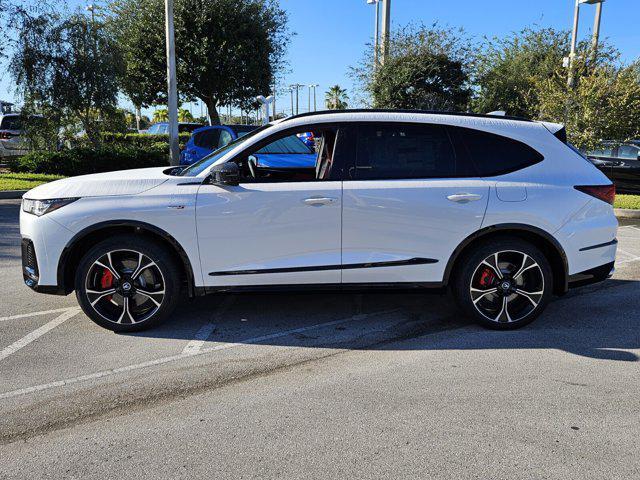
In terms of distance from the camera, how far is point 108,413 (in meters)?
3.30

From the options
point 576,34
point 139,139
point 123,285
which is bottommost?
point 123,285

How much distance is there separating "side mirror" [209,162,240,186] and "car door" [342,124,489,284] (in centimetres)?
86

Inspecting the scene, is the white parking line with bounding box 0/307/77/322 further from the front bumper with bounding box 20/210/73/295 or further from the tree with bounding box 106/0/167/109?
the tree with bounding box 106/0/167/109

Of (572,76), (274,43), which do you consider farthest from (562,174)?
(274,43)

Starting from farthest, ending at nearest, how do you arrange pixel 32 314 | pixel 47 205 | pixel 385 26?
pixel 385 26, pixel 32 314, pixel 47 205

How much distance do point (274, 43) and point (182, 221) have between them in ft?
76.1

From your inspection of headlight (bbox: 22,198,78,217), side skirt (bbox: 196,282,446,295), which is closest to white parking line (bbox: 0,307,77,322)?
headlight (bbox: 22,198,78,217)

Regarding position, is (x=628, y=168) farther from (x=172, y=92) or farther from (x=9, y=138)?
(x=9, y=138)

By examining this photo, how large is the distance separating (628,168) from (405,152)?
12.9 meters

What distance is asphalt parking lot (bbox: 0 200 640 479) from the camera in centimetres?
284

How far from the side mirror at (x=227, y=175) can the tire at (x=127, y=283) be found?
0.72 m

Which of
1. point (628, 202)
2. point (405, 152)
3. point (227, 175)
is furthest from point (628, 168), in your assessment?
point (227, 175)

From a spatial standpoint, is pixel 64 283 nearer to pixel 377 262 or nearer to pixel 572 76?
pixel 377 262

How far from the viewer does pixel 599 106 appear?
1409cm
